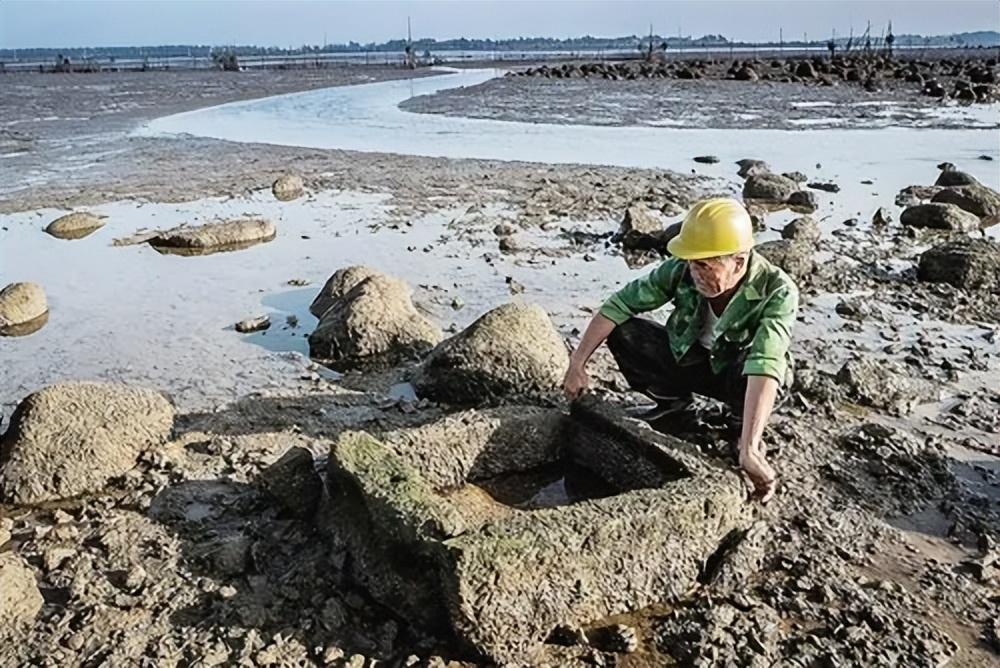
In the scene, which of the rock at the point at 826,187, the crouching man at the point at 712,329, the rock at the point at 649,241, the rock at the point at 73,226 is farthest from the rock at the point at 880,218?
the rock at the point at 73,226

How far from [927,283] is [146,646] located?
23.6 ft

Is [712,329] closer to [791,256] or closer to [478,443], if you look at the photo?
[478,443]

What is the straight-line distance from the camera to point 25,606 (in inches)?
141

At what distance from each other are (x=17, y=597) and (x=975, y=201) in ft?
37.1

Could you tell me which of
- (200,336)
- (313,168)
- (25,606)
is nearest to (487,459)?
(25,606)

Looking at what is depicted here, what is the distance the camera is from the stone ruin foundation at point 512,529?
3.30m

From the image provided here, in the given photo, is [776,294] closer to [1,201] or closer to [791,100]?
[1,201]

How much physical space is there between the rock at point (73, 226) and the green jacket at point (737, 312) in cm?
797

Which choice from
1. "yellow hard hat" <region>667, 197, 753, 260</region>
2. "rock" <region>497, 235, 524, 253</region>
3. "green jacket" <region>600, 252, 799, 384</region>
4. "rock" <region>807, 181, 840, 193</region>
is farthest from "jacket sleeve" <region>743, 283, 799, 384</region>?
"rock" <region>807, 181, 840, 193</region>

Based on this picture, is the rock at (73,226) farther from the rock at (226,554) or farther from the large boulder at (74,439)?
the rock at (226,554)

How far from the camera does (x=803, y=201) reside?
12.0 metres

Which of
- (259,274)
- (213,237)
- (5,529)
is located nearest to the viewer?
(5,529)

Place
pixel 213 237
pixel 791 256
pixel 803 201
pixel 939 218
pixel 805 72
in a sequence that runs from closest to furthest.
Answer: pixel 791 256, pixel 213 237, pixel 939 218, pixel 803 201, pixel 805 72

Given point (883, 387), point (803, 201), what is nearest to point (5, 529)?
point (883, 387)
